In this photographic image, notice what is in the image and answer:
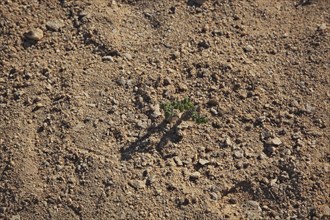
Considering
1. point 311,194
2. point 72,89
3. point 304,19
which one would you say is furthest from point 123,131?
point 304,19

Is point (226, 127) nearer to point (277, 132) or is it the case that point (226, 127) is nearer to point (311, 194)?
point (277, 132)

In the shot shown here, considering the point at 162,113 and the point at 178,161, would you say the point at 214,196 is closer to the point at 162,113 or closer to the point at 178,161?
A: the point at 178,161

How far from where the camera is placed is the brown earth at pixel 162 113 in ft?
11.8

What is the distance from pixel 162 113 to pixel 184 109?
0.15m

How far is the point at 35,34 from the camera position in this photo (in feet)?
13.5

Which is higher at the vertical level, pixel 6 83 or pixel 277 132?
pixel 277 132

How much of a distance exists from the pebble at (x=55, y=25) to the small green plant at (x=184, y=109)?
3.36ft

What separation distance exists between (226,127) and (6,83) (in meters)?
1.59

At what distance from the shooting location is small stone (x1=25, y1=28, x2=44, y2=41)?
4.10 m

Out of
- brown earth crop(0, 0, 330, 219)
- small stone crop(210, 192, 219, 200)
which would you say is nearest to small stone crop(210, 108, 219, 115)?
brown earth crop(0, 0, 330, 219)

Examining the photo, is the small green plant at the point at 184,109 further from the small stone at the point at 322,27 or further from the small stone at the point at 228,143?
the small stone at the point at 322,27

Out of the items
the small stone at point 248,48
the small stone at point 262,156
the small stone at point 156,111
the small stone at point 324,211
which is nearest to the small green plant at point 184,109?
the small stone at point 156,111

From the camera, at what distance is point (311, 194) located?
3607 millimetres

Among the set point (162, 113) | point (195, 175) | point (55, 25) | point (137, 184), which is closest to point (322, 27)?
point (162, 113)
